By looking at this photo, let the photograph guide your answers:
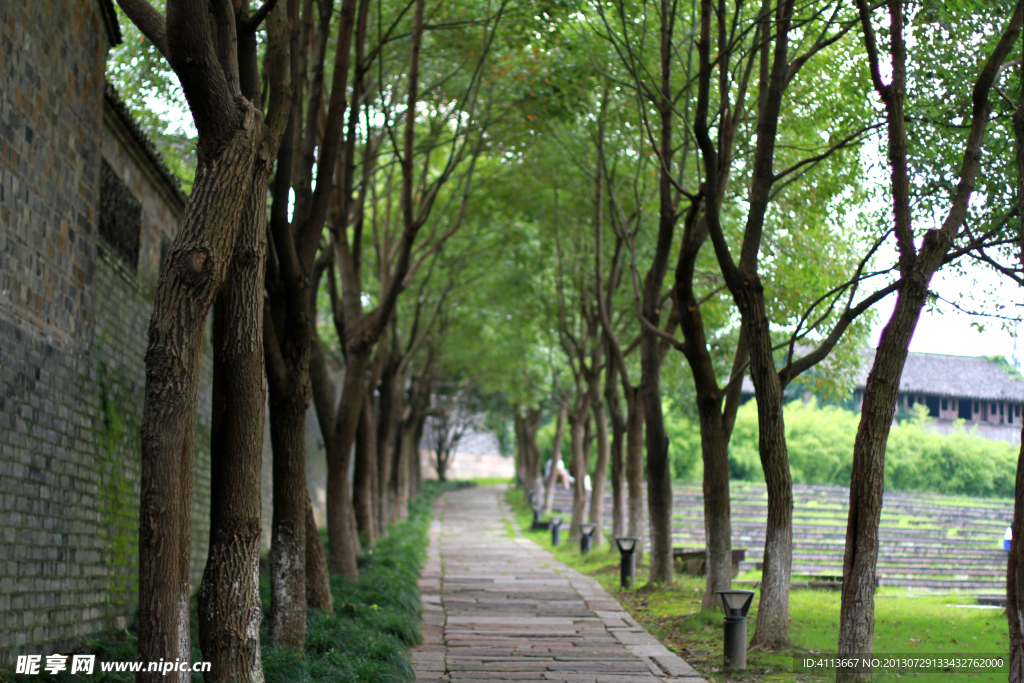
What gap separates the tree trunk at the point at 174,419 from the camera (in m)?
4.59

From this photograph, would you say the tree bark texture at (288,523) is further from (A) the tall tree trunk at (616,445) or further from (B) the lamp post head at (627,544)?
(A) the tall tree trunk at (616,445)

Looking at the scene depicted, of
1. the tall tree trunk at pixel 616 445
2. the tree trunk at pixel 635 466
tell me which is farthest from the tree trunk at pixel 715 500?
the tall tree trunk at pixel 616 445

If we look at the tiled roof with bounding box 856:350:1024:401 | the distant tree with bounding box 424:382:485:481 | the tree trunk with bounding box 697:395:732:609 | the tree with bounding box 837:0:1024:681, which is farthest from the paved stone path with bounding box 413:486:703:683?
the distant tree with bounding box 424:382:485:481

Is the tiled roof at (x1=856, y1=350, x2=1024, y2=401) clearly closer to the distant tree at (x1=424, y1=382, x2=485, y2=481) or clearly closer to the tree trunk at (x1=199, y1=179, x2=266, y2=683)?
the distant tree at (x1=424, y1=382, x2=485, y2=481)

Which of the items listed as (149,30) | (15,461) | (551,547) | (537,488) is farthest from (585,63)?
(537,488)

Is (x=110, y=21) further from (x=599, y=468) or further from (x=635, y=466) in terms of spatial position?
(x=599, y=468)

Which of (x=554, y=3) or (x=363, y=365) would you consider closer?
(x=554, y=3)

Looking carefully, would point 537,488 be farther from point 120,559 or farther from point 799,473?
point 120,559

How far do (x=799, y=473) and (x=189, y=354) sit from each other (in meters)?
30.3

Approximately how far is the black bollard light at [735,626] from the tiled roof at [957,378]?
78.0 feet

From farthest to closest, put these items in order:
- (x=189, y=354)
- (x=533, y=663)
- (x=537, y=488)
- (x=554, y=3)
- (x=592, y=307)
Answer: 1. (x=537, y=488)
2. (x=592, y=307)
3. (x=554, y=3)
4. (x=533, y=663)
5. (x=189, y=354)

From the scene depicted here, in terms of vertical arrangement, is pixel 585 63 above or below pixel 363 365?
above

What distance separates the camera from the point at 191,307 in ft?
15.7

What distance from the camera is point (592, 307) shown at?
17969 mm
